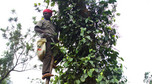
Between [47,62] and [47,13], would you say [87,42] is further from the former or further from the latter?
[47,13]

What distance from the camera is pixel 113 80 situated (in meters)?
1.99

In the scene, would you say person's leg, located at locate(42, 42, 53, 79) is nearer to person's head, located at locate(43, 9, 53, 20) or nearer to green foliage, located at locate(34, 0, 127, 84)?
green foliage, located at locate(34, 0, 127, 84)

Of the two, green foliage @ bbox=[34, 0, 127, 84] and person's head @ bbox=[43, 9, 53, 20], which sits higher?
person's head @ bbox=[43, 9, 53, 20]

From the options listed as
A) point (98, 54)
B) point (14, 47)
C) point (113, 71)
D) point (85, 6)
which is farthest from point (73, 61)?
point (14, 47)

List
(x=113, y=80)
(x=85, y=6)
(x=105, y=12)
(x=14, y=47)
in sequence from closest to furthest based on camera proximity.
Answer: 1. (x=113, y=80)
2. (x=105, y=12)
3. (x=85, y=6)
4. (x=14, y=47)

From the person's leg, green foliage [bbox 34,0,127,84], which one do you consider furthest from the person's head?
the person's leg

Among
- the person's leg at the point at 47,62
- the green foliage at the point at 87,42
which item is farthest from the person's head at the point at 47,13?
the person's leg at the point at 47,62

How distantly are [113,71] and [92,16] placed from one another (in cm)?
99

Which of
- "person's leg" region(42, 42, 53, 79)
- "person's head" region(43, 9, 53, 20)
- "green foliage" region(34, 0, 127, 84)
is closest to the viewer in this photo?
"green foliage" region(34, 0, 127, 84)

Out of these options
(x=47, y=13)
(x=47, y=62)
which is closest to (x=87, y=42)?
(x=47, y=62)

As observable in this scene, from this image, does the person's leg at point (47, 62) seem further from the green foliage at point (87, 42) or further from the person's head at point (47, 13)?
the person's head at point (47, 13)

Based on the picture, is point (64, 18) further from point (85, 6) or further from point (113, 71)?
point (113, 71)

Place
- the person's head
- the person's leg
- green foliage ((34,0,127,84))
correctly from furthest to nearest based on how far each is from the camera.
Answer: the person's head
the person's leg
green foliage ((34,0,127,84))

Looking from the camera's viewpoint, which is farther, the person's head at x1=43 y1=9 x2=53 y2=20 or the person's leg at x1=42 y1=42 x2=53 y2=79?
the person's head at x1=43 y1=9 x2=53 y2=20
